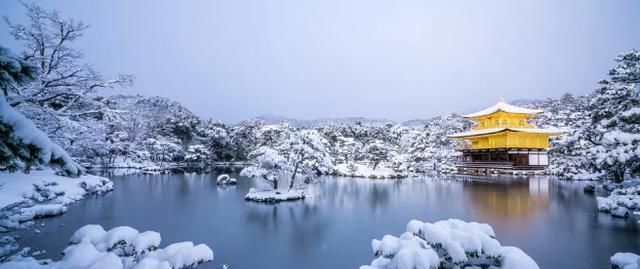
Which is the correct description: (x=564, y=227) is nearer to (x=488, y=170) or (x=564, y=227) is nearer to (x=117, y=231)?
(x=117, y=231)

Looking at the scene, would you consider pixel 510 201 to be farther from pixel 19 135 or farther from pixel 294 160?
pixel 19 135

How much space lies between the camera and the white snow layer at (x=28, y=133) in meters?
2.36

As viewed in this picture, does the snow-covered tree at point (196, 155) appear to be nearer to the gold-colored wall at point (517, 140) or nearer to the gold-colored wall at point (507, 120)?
→ the gold-colored wall at point (517, 140)

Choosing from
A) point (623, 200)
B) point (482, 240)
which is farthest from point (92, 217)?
point (623, 200)

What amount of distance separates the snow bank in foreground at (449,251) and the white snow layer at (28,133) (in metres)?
4.26

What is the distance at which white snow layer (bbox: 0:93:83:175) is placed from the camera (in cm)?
236

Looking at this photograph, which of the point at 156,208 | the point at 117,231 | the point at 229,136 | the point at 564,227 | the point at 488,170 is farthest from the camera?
the point at 229,136

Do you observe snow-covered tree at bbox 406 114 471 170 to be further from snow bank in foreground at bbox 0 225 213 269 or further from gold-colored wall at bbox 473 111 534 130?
snow bank in foreground at bbox 0 225 213 269

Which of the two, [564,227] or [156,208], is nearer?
[564,227]

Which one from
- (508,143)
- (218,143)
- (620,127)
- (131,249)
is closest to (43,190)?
(131,249)

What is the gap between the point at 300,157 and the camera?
1678 cm

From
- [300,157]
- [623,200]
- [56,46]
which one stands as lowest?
[623,200]

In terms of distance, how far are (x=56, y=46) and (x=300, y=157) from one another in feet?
34.4

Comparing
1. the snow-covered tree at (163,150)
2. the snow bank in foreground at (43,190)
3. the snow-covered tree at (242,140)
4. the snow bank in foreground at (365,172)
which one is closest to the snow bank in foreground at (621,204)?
the snow bank in foreground at (365,172)
